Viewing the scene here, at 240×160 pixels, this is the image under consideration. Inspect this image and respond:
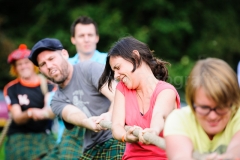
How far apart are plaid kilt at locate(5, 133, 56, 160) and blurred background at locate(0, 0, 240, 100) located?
7.01 m

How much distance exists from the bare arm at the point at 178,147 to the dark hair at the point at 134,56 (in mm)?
1182

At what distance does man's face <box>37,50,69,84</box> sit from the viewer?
5.34m

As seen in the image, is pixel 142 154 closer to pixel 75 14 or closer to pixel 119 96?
pixel 119 96

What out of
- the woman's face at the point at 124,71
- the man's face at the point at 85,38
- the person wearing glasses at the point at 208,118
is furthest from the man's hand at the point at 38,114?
the person wearing glasses at the point at 208,118

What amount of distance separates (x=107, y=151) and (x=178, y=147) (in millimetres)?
2209

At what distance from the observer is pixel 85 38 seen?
23.9ft

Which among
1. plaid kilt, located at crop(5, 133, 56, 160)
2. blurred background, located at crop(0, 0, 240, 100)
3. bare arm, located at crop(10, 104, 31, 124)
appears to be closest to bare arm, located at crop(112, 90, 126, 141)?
bare arm, located at crop(10, 104, 31, 124)

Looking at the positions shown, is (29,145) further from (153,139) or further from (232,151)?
(232,151)

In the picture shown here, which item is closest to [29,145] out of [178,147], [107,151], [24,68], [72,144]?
[24,68]

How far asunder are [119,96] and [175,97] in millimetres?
404

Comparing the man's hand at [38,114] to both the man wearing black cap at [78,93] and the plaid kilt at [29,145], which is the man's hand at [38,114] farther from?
the man wearing black cap at [78,93]

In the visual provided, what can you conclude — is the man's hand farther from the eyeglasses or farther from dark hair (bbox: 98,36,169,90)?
the eyeglasses

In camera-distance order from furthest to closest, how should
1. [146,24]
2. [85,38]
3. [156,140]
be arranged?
1. [146,24]
2. [85,38]
3. [156,140]

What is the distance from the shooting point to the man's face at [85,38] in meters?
7.12
